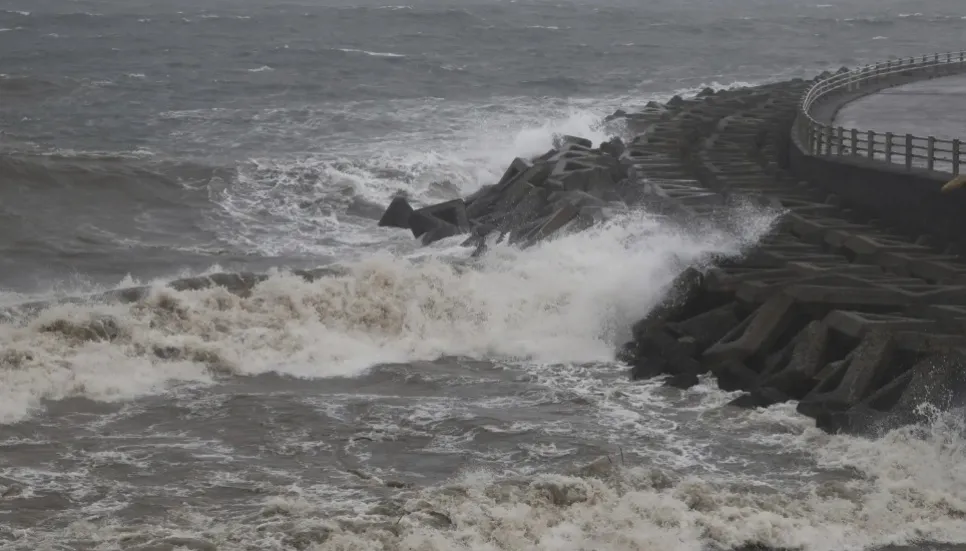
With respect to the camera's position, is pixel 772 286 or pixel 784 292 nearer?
pixel 784 292

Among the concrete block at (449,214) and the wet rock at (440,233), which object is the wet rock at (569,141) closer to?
the concrete block at (449,214)

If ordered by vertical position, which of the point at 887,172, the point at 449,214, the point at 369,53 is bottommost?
the point at 369,53

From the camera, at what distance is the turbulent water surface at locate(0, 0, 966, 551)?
10594 millimetres

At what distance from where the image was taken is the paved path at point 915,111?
2431cm

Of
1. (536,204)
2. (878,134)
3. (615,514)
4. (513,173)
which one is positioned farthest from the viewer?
(513,173)

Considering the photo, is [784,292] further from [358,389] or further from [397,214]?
[397,214]

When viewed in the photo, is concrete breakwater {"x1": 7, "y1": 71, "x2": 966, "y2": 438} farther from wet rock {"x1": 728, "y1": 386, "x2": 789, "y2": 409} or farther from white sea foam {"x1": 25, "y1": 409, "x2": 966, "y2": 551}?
white sea foam {"x1": 25, "y1": 409, "x2": 966, "y2": 551}

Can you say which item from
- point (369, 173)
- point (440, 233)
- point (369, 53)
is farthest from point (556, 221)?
point (369, 53)

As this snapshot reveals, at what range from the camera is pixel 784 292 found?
47.2ft

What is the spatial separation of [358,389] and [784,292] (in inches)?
175

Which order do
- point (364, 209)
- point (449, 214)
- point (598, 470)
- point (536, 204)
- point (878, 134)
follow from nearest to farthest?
1. point (598, 470)
2. point (878, 134)
3. point (536, 204)
4. point (449, 214)
5. point (364, 209)

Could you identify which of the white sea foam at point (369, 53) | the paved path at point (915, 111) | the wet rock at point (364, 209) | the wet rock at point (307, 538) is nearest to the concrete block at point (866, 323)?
the wet rock at point (307, 538)

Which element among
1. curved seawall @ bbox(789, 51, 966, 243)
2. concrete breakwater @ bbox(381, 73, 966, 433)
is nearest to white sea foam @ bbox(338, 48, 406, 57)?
curved seawall @ bbox(789, 51, 966, 243)

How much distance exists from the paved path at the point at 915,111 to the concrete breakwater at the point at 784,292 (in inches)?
120
